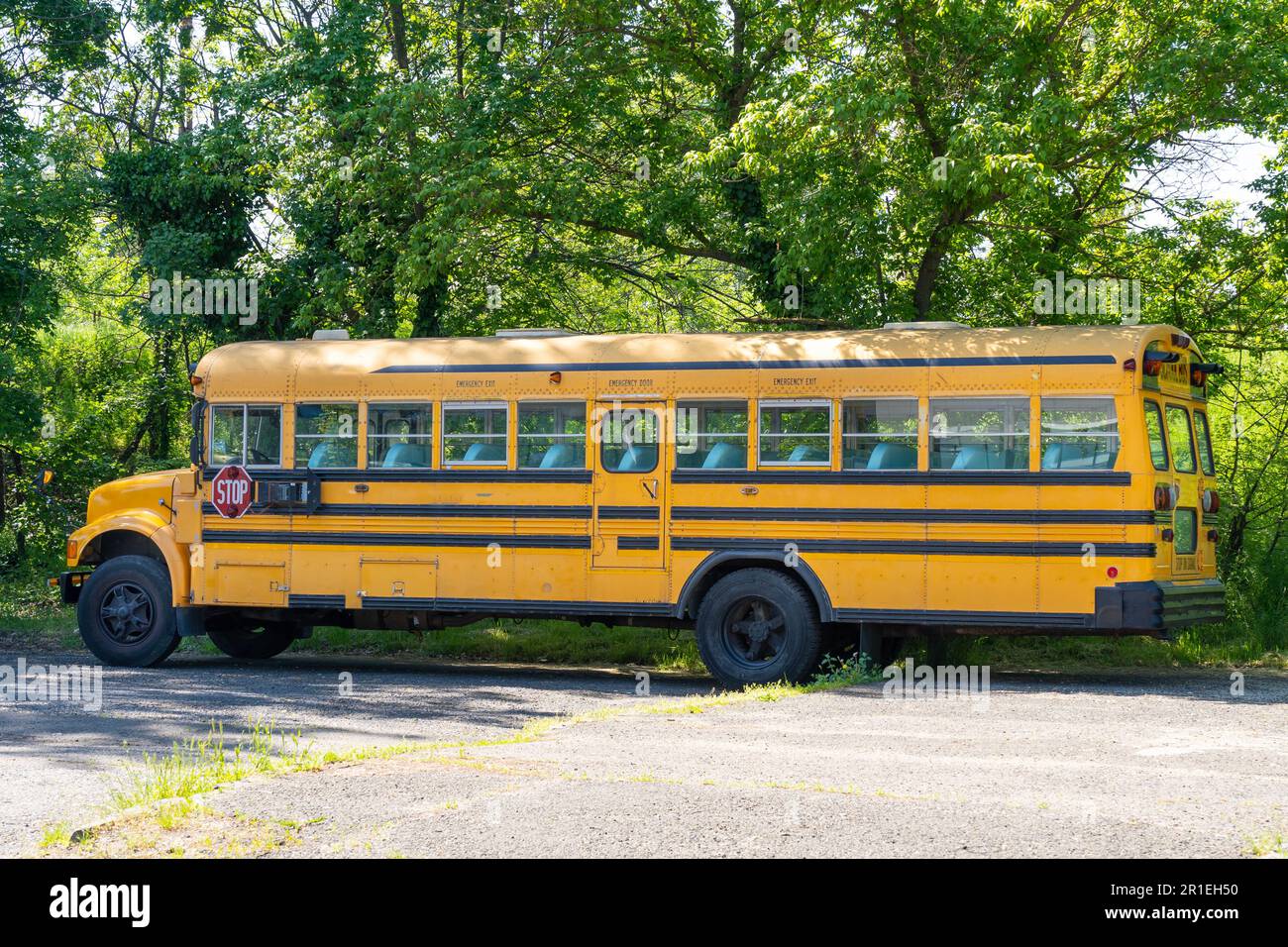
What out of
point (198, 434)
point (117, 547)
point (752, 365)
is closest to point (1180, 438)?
point (752, 365)

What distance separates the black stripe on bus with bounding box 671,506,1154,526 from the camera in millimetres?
11500

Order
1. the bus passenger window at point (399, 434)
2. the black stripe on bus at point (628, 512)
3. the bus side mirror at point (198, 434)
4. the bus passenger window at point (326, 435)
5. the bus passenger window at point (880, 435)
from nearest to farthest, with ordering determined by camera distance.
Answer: the bus passenger window at point (880, 435) → the black stripe on bus at point (628, 512) → the bus passenger window at point (399, 434) → the bus passenger window at point (326, 435) → the bus side mirror at point (198, 434)

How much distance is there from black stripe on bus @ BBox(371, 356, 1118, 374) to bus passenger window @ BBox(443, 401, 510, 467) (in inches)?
12.8

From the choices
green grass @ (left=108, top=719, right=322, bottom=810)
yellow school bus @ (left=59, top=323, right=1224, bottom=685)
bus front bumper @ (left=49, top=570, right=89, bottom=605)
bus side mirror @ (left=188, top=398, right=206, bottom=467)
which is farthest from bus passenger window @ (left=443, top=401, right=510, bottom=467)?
bus front bumper @ (left=49, top=570, right=89, bottom=605)

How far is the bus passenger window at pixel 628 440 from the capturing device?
12.9 metres

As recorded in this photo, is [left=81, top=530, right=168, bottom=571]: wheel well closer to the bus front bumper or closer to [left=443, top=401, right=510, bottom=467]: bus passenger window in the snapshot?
the bus front bumper

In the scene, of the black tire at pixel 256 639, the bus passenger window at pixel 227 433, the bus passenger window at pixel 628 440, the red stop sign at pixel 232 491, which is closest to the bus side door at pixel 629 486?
the bus passenger window at pixel 628 440

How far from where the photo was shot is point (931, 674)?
1247 cm

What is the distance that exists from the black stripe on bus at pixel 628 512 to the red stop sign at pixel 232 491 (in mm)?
3508

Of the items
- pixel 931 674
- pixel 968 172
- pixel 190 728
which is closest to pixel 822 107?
pixel 968 172

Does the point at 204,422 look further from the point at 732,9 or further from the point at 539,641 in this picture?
the point at 732,9

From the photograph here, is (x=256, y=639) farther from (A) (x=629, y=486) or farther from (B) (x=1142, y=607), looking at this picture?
(B) (x=1142, y=607)

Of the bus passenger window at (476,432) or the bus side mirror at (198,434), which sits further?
the bus side mirror at (198,434)

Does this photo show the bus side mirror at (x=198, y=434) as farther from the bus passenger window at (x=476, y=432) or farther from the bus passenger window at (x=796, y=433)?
the bus passenger window at (x=796, y=433)
